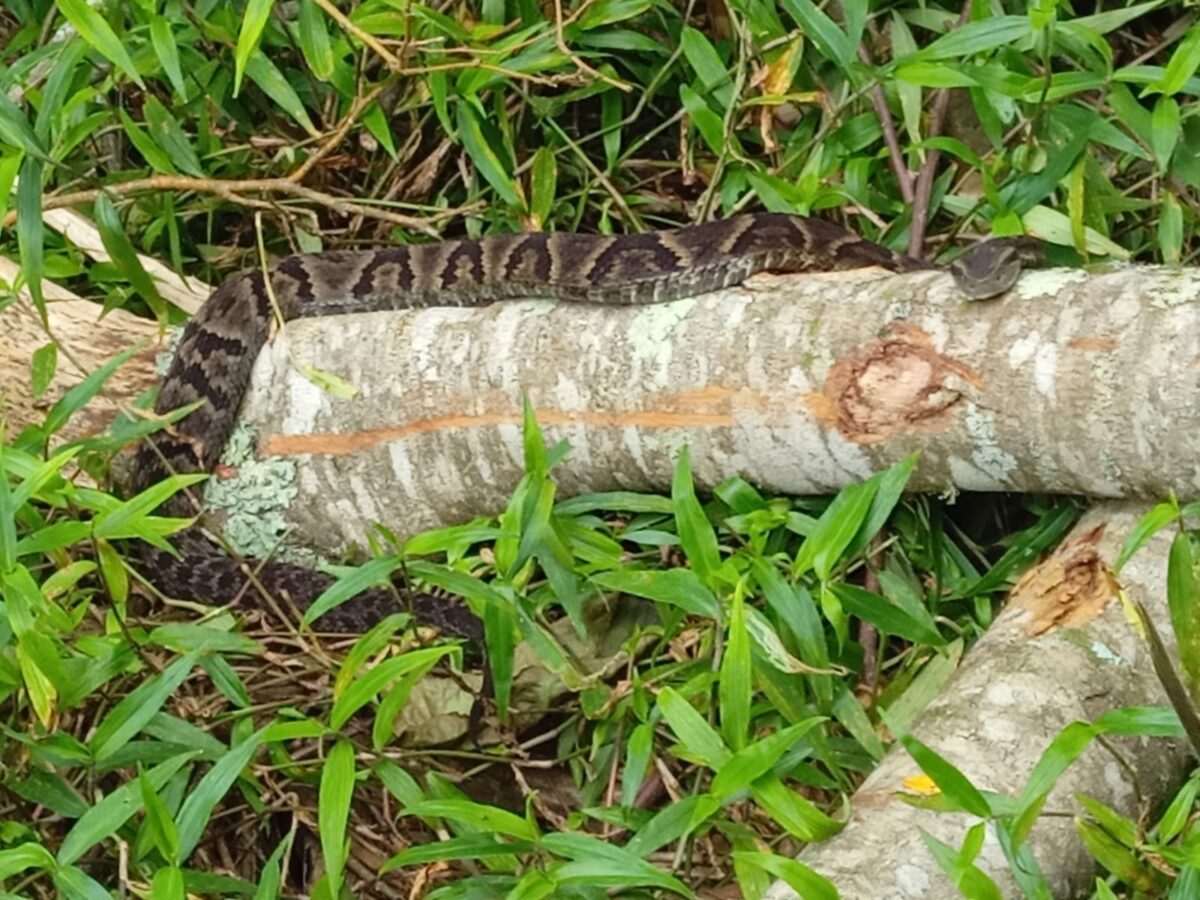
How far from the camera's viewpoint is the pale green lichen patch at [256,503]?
3.34 meters

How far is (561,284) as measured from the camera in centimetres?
334

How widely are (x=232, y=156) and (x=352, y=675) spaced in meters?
1.92

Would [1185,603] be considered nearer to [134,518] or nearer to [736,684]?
[736,684]

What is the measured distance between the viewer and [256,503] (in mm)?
3354

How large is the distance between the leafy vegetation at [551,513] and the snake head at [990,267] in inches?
15.8

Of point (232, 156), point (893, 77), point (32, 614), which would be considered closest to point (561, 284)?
point (893, 77)

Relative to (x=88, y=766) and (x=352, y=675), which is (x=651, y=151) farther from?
(x=88, y=766)

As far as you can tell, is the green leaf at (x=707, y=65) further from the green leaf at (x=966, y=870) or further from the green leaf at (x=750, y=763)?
the green leaf at (x=966, y=870)

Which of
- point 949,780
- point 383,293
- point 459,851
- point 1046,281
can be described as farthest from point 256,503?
point 949,780

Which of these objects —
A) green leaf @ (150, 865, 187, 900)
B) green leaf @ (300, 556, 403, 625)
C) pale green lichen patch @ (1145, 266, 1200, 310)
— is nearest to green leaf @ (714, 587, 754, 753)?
green leaf @ (300, 556, 403, 625)

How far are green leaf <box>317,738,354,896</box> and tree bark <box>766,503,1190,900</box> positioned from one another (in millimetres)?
639

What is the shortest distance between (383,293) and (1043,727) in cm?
210

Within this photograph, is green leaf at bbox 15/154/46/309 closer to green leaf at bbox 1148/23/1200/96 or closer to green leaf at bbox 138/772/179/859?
green leaf at bbox 138/772/179/859

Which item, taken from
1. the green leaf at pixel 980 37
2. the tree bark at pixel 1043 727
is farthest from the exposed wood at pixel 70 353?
the tree bark at pixel 1043 727
